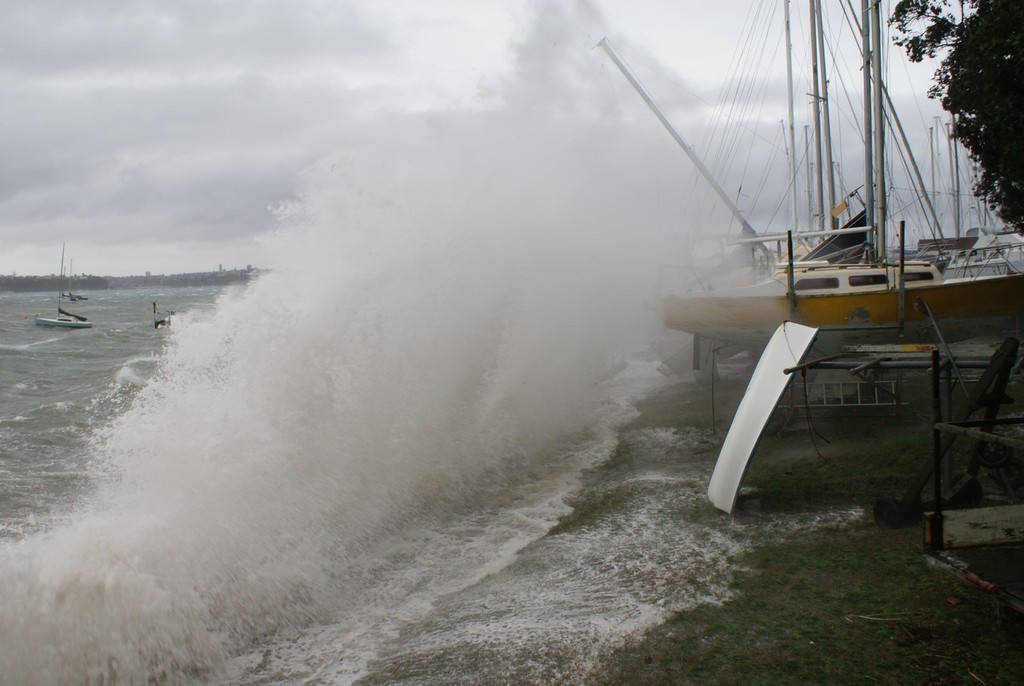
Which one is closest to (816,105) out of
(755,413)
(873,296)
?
(873,296)

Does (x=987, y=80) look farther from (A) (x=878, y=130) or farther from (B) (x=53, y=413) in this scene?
(B) (x=53, y=413)

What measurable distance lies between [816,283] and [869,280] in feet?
3.01

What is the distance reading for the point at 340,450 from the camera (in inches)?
405

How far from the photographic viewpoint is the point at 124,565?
684cm

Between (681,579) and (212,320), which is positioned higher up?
(212,320)

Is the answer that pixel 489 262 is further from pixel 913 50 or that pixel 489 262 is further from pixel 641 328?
pixel 641 328

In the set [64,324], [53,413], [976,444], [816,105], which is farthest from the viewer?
[64,324]

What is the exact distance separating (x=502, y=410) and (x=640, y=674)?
8.39m

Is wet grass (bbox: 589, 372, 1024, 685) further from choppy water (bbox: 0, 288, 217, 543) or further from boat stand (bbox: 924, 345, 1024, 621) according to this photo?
choppy water (bbox: 0, 288, 217, 543)

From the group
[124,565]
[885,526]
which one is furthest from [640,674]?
[124,565]

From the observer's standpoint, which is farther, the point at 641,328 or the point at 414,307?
the point at 641,328

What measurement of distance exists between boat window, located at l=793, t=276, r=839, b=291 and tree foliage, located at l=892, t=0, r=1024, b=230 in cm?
278

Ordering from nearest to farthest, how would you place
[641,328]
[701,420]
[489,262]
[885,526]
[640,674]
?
[640,674]
[885,526]
[701,420]
[489,262]
[641,328]

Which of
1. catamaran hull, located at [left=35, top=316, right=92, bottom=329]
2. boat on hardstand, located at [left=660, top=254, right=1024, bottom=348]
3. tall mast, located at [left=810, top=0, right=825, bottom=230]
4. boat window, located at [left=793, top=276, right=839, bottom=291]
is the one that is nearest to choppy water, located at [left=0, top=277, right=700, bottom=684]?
boat on hardstand, located at [left=660, top=254, right=1024, bottom=348]
